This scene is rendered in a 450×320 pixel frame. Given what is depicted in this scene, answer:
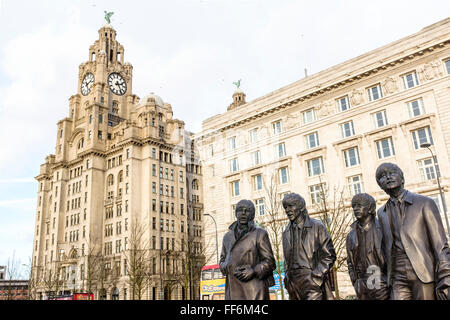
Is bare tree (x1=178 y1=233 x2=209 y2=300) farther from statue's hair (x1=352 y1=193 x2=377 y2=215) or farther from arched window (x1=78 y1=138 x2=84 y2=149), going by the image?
arched window (x1=78 y1=138 x2=84 y2=149)

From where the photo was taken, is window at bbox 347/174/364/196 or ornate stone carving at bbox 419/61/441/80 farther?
window at bbox 347/174/364/196

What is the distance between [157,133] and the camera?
75688mm

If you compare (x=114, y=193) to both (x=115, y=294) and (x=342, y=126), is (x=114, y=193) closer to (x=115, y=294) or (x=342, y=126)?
(x=115, y=294)

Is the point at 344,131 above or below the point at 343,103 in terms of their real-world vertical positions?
below

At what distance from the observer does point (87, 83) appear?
87.1 m

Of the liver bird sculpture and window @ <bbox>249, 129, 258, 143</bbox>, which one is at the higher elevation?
the liver bird sculpture

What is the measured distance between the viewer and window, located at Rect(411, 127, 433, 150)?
108ft

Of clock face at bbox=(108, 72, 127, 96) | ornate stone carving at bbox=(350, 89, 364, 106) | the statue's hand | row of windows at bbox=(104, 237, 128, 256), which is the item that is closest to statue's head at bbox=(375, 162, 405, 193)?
the statue's hand

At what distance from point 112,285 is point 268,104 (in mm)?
42651

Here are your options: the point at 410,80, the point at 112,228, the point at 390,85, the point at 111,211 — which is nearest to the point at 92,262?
the point at 112,228

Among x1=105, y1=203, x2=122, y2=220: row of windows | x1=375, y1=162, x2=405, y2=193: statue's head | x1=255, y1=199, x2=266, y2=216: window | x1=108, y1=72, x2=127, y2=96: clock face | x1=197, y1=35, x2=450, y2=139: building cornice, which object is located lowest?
x1=375, y1=162, x2=405, y2=193: statue's head

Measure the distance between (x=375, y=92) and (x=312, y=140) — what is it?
746cm

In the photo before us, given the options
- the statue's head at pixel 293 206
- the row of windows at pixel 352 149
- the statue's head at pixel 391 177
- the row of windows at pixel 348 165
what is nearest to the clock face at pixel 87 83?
the row of windows at pixel 352 149

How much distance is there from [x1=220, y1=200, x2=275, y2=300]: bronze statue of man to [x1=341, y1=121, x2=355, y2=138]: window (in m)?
32.7
